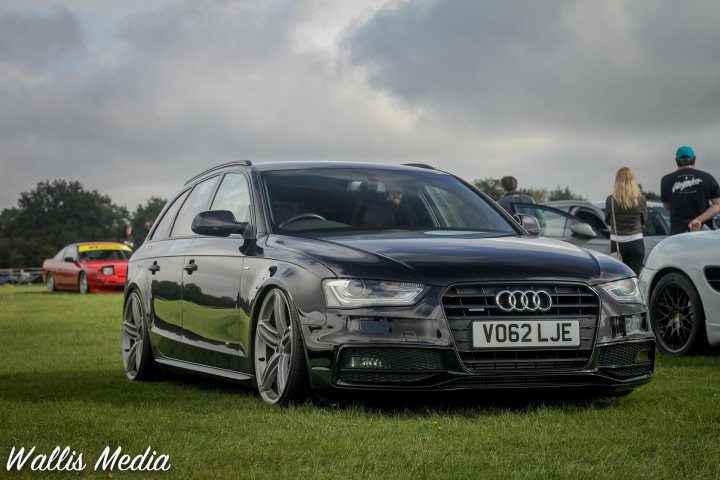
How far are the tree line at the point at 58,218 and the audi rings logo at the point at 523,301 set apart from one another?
487 feet

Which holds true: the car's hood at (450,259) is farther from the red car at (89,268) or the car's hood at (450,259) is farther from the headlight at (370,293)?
the red car at (89,268)

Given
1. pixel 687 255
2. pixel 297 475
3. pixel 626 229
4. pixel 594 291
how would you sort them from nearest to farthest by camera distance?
pixel 297 475, pixel 594 291, pixel 687 255, pixel 626 229

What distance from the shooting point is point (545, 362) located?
7.09m

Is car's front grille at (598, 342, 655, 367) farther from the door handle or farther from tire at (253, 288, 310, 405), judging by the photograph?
the door handle

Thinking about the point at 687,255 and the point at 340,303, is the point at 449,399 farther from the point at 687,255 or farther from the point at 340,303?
the point at 687,255

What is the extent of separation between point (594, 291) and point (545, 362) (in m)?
0.49

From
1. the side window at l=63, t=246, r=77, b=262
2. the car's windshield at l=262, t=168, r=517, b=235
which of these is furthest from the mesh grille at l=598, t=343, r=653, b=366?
the side window at l=63, t=246, r=77, b=262

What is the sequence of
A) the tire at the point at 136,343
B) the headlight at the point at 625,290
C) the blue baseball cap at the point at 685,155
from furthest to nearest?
the blue baseball cap at the point at 685,155, the tire at the point at 136,343, the headlight at the point at 625,290

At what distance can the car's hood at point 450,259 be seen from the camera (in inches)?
275

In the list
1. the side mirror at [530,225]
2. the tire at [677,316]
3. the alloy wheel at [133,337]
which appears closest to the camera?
the side mirror at [530,225]

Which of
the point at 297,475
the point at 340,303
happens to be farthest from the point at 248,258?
the point at 297,475

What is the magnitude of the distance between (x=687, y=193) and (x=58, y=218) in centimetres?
15427

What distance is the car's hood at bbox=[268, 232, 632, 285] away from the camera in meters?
7.00

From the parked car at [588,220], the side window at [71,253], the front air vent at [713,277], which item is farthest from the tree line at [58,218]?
the front air vent at [713,277]
